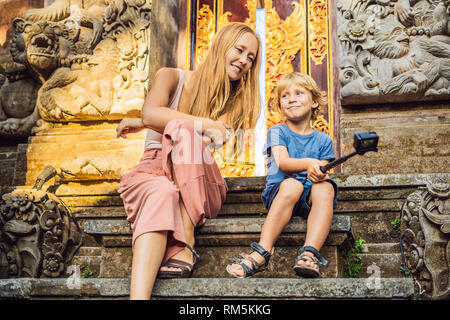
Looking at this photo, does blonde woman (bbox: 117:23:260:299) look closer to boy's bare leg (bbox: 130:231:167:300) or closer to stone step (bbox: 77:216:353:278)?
boy's bare leg (bbox: 130:231:167:300)

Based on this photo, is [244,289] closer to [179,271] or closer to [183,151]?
[179,271]

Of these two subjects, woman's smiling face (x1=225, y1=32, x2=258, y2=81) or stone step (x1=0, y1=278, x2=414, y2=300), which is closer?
stone step (x1=0, y1=278, x2=414, y2=300)

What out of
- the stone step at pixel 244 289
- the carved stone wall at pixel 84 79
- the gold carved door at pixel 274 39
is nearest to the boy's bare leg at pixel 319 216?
the stone step at pixel 244 289

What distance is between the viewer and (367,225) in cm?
272

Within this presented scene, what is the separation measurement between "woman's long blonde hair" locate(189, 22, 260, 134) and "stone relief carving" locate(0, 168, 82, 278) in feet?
3.98

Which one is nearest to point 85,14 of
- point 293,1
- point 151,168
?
point 293,1

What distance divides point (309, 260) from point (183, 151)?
0.71m

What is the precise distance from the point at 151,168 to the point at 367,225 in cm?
125

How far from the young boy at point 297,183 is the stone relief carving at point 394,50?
1180mm

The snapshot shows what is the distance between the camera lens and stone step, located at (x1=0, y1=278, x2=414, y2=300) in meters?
1.76

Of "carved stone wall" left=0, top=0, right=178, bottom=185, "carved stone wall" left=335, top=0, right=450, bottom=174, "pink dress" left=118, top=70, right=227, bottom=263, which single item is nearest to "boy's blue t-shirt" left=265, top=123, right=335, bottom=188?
"pink dress" left=118, top=70, right=227, bottom=263

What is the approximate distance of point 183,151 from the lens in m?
2.16

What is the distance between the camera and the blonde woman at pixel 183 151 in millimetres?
1965

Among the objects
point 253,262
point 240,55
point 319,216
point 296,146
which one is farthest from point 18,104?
point 319,216
